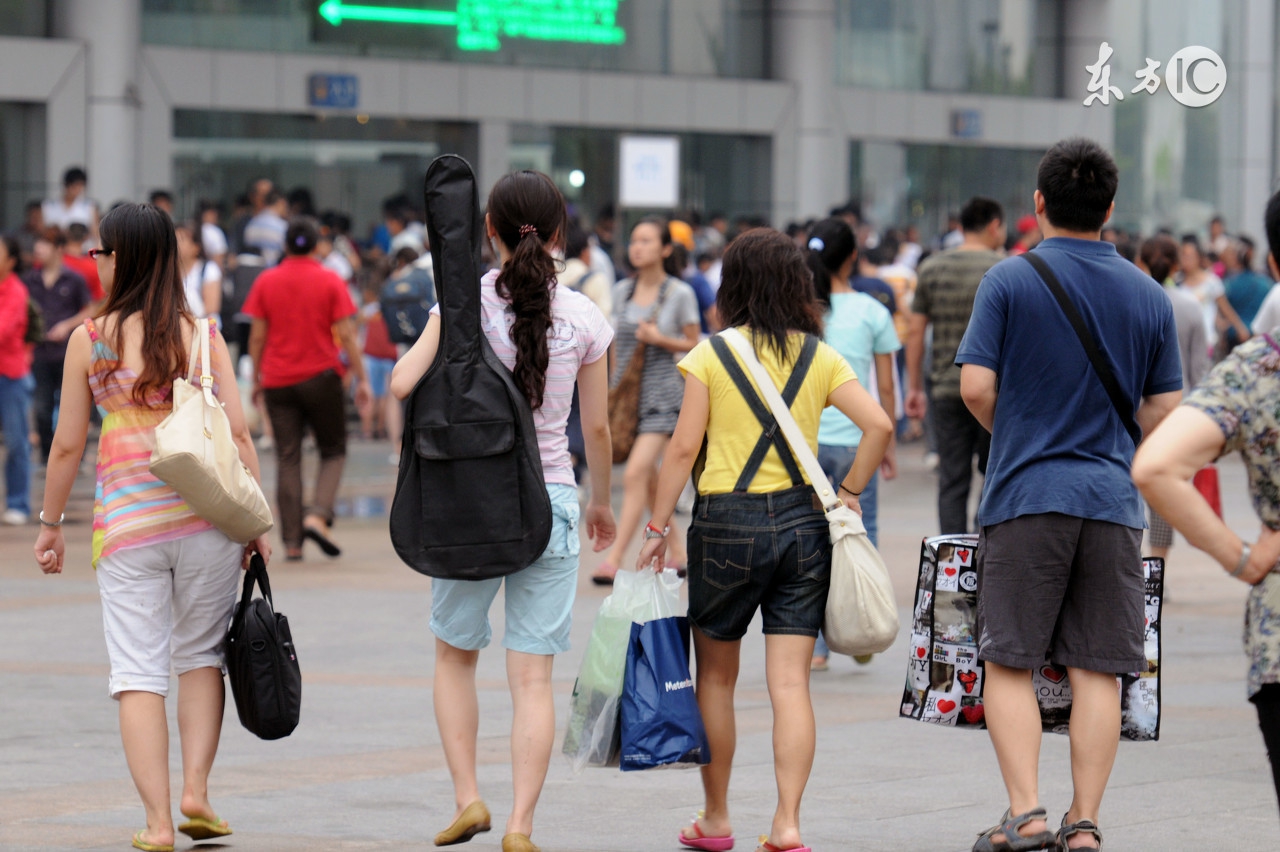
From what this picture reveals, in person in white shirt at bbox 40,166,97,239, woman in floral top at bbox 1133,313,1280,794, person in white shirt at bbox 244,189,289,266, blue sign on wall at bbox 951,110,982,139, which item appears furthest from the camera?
blue sign on wall at bbox 951,110,982,139

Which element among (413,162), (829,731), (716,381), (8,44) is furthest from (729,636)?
(413,162)

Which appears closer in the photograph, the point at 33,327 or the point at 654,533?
the point at 654,533

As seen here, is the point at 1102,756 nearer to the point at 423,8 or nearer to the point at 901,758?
the point at 901,758

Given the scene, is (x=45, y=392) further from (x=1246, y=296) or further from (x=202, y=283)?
(x=1246, y=296)

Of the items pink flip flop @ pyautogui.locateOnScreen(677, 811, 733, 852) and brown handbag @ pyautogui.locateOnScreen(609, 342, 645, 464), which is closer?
pink flip flop @ pyautogui.locateOnScreen(677, 811, 733, 852)

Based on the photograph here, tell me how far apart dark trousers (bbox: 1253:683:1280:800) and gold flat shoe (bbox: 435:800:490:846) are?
228 cm

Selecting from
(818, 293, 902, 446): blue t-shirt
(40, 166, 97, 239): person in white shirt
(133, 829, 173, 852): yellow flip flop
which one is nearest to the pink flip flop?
(133, 829, 173, 852): yellow flip flop

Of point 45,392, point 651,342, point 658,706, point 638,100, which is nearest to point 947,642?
point 658,706

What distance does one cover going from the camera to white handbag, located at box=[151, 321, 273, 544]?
5254 millimetres

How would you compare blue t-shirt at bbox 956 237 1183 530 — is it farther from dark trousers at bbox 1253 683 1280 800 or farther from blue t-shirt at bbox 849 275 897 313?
blue t-shirt at bbox 849 275 897 313

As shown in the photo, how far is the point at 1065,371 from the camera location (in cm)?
517

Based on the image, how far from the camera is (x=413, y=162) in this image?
27750mm

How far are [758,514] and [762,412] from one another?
0.29 m

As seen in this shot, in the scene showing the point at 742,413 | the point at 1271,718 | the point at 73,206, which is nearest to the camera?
the point at 1271,718
